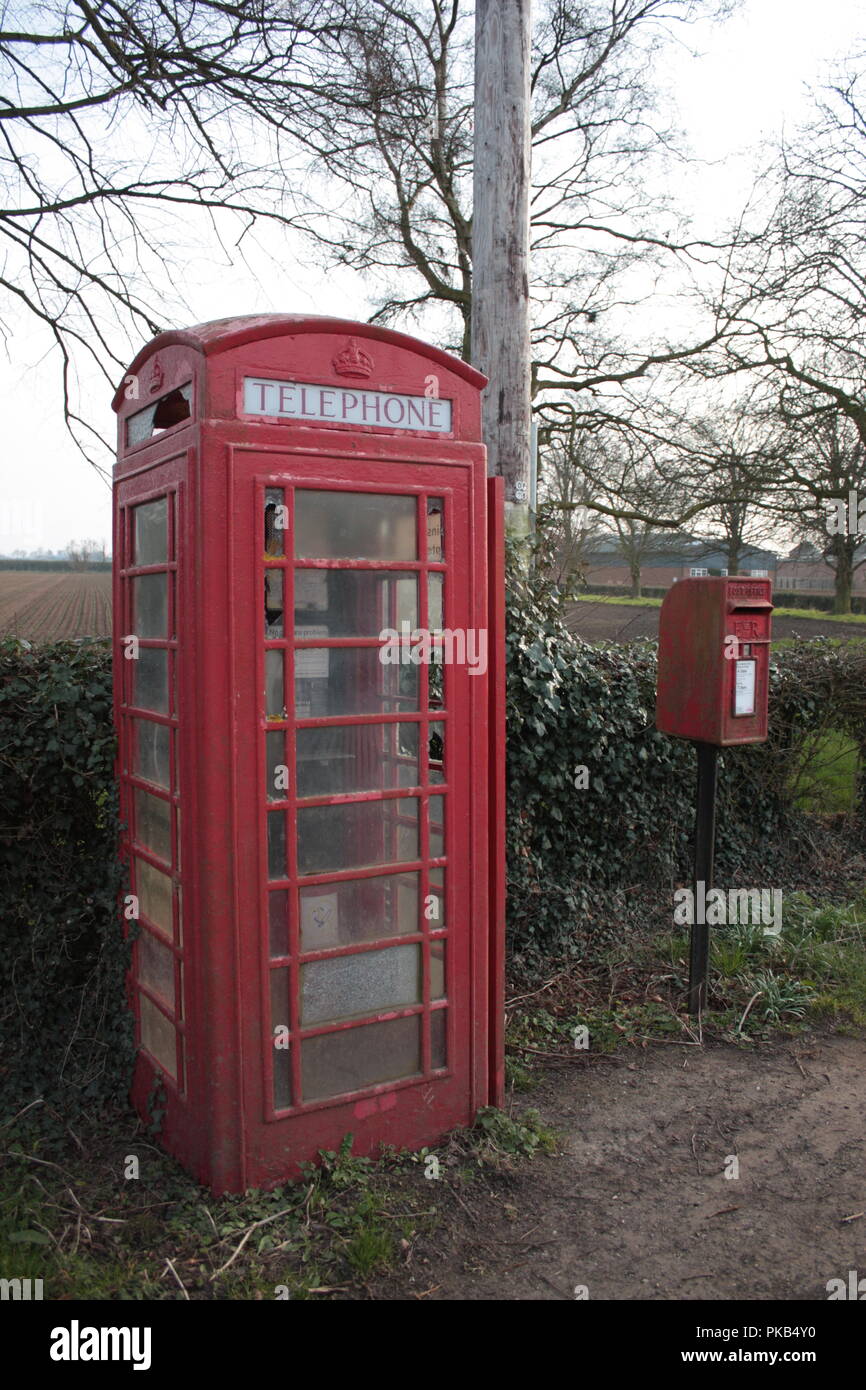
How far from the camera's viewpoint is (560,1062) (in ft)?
13.8

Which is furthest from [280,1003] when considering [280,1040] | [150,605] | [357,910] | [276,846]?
[150,605]

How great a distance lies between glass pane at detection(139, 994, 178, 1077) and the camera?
3324 millimetres

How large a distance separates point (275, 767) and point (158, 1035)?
3.88 ft

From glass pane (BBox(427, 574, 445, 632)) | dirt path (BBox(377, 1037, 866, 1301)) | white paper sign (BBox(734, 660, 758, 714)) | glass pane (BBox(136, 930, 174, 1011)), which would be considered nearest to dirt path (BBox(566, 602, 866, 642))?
white paper sign (BBox(734, 660, 758, 714))

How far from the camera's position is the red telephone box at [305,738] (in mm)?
2875

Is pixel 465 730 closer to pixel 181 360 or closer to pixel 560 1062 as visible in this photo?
pixel 181 360

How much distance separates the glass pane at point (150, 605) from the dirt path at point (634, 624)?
6.46m

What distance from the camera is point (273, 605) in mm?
3000

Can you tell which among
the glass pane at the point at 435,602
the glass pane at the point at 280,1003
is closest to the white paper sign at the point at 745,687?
the glass pane at the point at 435,602

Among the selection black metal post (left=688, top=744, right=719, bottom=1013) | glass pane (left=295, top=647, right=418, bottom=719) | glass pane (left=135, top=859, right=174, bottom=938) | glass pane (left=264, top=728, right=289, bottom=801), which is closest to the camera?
glass pane (left=264, top=728, right=289, bottom=801)

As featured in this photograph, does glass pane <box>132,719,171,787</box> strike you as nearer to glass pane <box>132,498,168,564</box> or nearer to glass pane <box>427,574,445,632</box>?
glass pane <box>132,498,168,564</box>

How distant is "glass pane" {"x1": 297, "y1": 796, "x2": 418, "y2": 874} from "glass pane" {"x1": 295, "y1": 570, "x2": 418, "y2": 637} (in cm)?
58

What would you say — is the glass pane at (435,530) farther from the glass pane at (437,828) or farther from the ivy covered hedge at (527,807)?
the ivy covered hedge at (527,807)
